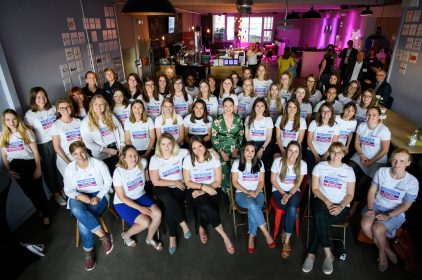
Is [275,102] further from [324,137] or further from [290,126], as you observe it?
[324,137]

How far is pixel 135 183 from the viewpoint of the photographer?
291 centimetres

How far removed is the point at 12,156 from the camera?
311 cm

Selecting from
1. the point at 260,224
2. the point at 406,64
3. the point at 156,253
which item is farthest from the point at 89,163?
the point at 406,64

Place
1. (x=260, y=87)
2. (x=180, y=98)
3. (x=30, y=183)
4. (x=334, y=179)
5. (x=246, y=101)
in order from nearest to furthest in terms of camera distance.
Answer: (x=334, y=179) → (x=30, y=183) → (x=180, y=98) → (x=246, y=101) → (x=260, y=87)

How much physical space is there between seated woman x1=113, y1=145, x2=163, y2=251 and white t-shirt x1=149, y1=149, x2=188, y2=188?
0.13 metres

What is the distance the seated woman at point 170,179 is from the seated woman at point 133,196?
12 cm

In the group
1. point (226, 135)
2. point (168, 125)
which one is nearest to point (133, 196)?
point (168, 125)

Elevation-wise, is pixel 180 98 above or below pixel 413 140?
above

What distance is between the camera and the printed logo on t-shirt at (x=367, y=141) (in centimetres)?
336

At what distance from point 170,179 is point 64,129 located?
4.62 ft

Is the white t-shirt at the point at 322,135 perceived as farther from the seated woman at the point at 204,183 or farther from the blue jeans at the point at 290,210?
the seated woman at the point at 204,183

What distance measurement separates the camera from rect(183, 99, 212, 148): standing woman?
11.9 feet

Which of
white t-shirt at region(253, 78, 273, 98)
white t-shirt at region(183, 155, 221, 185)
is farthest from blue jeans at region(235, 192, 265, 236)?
white t-shirt at region(253, 78, 273, 98)

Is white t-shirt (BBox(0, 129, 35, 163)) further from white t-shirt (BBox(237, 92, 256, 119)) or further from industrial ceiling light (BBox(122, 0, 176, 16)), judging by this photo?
white t-shirt (BBox(237, 92, 256, 119))
